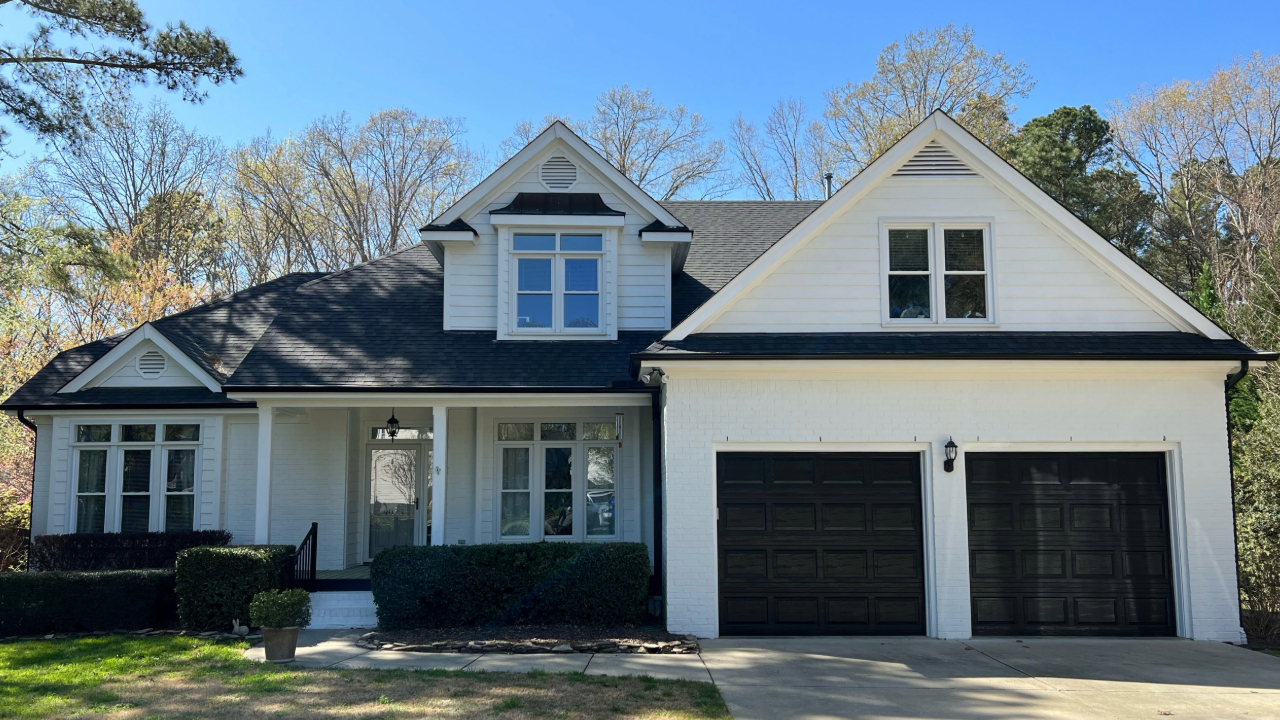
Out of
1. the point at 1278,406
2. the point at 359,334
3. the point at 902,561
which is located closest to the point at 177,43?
the point at 359,334

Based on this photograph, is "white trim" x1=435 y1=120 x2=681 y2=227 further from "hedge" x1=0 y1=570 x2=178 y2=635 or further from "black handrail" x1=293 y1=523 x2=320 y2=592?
"hedge" x1=0 y1=570 x2=178 y2=635

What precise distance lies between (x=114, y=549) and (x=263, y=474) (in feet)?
9.05

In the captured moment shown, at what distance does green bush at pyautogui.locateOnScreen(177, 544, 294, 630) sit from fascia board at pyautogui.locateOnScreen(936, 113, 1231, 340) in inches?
419

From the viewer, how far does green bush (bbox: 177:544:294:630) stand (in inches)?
446

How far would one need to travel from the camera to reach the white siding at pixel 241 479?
1379cm

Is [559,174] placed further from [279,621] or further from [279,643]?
[279,643]

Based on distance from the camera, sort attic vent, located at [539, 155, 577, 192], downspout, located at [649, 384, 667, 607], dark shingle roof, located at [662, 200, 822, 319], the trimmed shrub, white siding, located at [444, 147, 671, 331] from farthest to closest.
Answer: dark shingle roof, located at [662, 200, 822, 319], attic vent, located at [539, 155, 577, 192], white siding, located at [444, 147, 671, 331], the trimmed shrub, downspout, located at [649, 384, 667, 607]

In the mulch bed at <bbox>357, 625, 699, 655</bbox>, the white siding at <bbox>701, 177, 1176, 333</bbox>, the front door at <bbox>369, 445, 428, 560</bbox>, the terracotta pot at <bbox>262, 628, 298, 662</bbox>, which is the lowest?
the mulch bed at <bbox>357, 625, 699, 655</bbox>

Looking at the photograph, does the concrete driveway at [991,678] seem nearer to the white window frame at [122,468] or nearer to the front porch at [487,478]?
the front porch at [487,478]

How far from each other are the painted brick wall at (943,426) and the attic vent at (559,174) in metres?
4.84

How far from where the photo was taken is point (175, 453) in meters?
13.9

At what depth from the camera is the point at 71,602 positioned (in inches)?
446

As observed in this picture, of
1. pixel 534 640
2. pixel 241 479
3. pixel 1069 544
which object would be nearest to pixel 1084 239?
pixel 1069 544

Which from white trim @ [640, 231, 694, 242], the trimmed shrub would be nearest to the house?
the trimmed shrub
